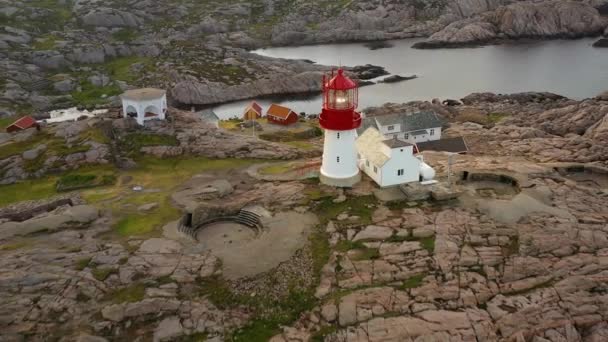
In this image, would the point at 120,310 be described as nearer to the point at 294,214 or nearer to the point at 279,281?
the point at 279,281

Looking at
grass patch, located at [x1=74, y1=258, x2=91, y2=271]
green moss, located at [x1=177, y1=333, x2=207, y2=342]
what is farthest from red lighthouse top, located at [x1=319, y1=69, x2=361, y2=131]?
grass patch, located at [x1=74, y1=258, x2=91, y2=271]

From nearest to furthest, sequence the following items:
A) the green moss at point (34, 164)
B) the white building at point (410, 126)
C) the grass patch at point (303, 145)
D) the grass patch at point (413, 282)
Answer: the grass patch at point (413, 282)
the green moss at point (34, 164)
the grass patch at point (303, 145)
the white building at point (410, 126)

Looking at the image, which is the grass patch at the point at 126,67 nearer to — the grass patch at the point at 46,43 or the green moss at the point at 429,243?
the grass patch at the point at 46,43

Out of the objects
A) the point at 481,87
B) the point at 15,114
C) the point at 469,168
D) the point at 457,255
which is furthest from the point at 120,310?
the point at 481,87

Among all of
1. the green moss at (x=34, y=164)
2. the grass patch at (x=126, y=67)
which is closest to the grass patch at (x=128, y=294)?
the green moss at (x=34, y=164)

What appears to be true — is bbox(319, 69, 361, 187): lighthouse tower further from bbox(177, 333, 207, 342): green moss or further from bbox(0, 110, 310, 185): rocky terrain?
bbox(177, 333, 207, 342): green moss

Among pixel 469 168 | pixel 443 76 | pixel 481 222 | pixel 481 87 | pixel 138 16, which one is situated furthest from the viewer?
pixel 138 16
